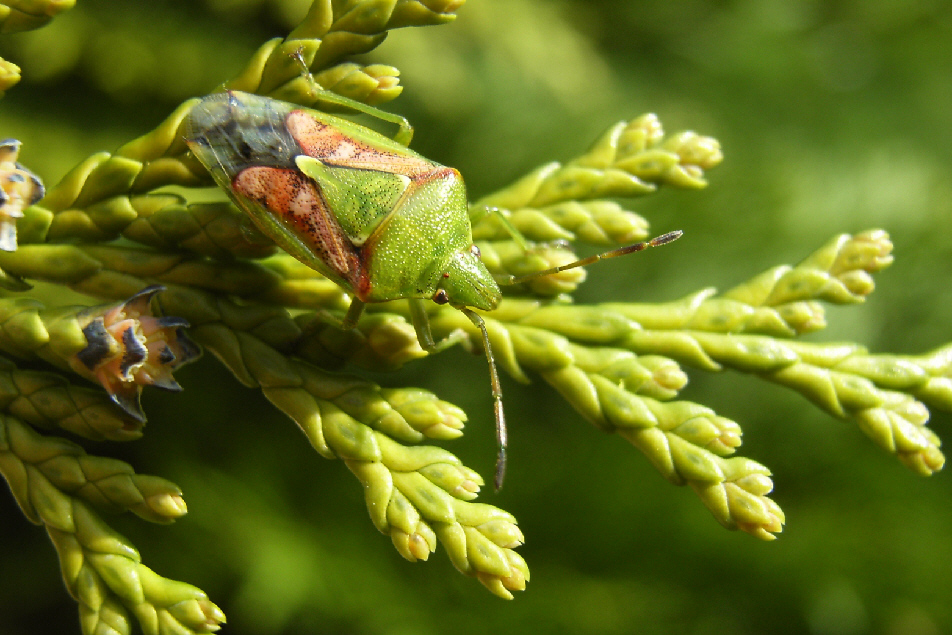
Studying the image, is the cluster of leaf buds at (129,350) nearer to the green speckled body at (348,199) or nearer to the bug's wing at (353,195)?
the green speckled body at (348,199)

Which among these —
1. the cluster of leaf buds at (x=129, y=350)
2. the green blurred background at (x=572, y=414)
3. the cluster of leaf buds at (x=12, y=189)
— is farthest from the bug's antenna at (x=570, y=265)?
the green blurred background at (x=572, y=414)

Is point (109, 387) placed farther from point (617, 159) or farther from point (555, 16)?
point (555, 16)

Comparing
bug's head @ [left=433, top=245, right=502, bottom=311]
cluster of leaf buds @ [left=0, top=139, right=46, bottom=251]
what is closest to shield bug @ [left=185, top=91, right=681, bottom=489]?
bug's head @ [left=433, top=245, right=502, bottom=311]

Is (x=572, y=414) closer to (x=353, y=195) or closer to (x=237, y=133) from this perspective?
(x=353, y=195)

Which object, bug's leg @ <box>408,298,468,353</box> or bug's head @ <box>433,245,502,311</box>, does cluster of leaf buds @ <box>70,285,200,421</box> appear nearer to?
bug's leg @ <box>408,298,468,353</box>

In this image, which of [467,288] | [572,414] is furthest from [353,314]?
[572,414]

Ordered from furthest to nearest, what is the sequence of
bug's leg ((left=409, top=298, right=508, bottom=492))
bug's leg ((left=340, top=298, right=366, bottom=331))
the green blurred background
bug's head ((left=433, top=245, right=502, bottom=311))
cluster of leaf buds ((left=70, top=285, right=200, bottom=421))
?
the green blurred background
bug's head ((left=433, top=245, right=502, bottom=311))
bug's leg ((left=409, top=298, right=508, bottom=492))
bug's leg ((left=340, top=298, right=366, bottom=331))
cluster of leaf buds ((left=70, top=285, right=200, bottom=421))
